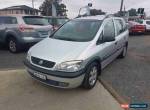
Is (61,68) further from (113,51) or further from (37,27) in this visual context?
(37,27)

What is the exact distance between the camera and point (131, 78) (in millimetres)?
5469

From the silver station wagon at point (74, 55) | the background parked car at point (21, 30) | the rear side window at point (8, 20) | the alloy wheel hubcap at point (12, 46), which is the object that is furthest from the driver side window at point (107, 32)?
the alloy wheel hubcap at point (12, 46)

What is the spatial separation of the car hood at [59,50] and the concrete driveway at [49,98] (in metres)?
0.82

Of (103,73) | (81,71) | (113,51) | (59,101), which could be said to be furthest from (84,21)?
(59,101)

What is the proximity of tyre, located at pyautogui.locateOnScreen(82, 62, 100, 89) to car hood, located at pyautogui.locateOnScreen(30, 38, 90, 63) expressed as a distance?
0.46 m

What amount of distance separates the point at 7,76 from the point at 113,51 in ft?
10.2

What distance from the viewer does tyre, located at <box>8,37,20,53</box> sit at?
809 cm

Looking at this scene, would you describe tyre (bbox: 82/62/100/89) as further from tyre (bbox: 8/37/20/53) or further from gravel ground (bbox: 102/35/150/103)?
tyre (bbox: 8/37/20/53)

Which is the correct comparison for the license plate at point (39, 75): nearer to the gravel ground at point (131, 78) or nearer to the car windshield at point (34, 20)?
the gravel ground at point (131, 78)

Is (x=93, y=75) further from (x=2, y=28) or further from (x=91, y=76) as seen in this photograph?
(x=2, y=28)

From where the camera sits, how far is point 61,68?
4.00 m

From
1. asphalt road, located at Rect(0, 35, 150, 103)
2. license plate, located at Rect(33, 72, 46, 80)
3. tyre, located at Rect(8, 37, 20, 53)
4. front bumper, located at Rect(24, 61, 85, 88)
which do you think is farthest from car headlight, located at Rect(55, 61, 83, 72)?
tyre, located at Rect(8, 37, 20, 53)

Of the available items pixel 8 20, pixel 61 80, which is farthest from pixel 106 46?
pixel 8 20

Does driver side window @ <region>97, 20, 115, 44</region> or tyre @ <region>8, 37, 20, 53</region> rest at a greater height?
driver side window @ <region>97, 20, 115, 44</region>
